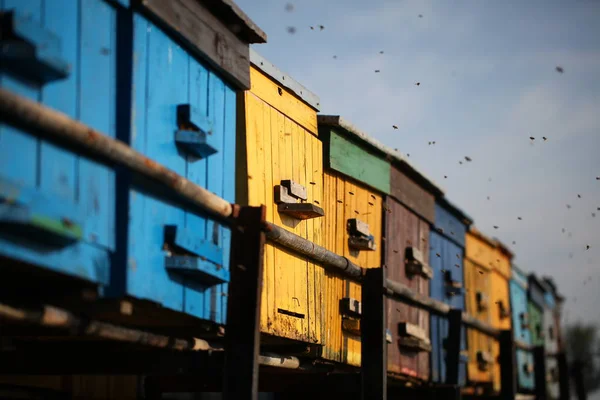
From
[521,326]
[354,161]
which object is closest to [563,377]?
[521,326]

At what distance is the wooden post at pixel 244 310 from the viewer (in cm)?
749

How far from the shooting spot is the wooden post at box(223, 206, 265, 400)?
295 inches

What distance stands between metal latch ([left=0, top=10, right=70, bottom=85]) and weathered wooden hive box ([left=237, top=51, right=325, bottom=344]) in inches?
125

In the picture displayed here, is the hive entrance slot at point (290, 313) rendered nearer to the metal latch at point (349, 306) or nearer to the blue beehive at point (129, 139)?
the blue beehive at point (129, 139)

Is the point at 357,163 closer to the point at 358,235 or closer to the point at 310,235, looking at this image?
the point at 358,235

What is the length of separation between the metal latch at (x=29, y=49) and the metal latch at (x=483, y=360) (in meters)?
12.9

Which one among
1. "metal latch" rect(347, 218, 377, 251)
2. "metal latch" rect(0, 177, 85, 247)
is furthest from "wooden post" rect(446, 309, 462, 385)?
"metal latch" rect(0, 177, 85, 247)

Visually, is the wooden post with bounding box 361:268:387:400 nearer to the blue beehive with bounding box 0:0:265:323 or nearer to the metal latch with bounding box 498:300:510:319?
the blue beehive with bounding box 0:0:265:323

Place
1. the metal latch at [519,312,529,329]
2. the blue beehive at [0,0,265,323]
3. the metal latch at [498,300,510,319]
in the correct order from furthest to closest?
1. the metal latch at [519,312,529,329]
2. the metal latch at [498,300,510,319]
3. the blue beehive at [0,0,265,323]

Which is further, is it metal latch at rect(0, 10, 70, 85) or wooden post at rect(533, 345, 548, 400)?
wooden post at rect(533, 345, 548, 400)

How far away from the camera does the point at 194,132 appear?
24.2 feet

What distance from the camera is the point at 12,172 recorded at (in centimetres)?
549

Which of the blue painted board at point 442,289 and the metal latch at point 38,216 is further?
the blue painted board at point 442,289

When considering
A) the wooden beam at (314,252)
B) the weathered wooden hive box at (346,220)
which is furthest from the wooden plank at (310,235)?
the weathered wooden hive box at (346,220)
